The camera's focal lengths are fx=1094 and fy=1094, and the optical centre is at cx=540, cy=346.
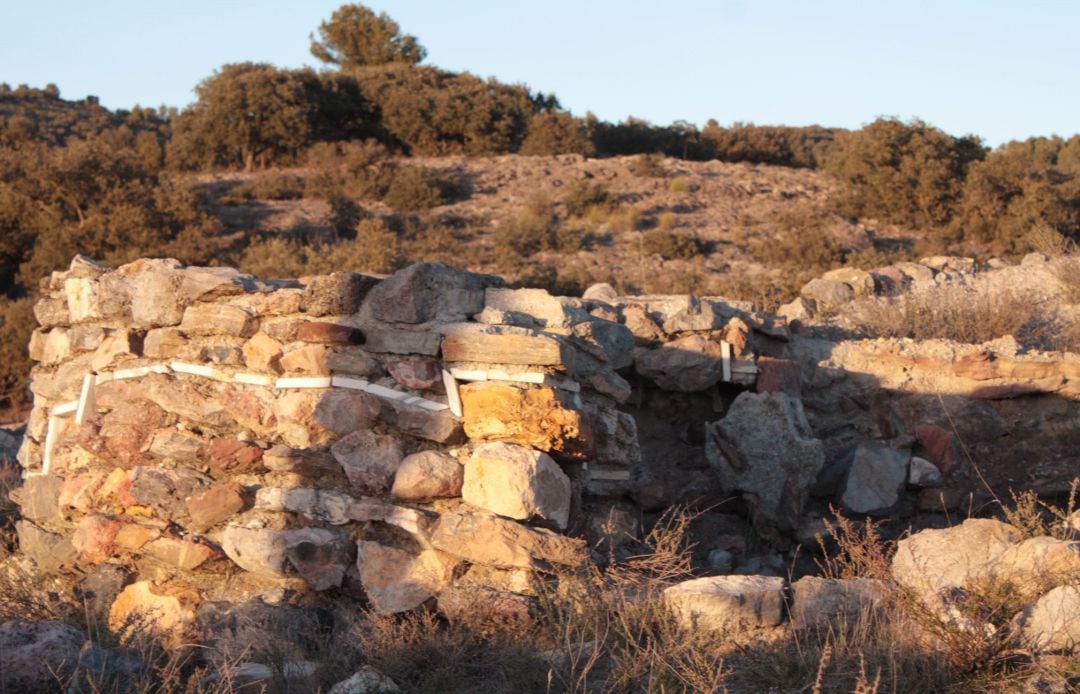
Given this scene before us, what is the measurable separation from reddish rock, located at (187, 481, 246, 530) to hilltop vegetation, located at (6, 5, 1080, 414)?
7081 millimetres

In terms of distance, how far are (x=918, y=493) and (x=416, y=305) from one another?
10.6 ft

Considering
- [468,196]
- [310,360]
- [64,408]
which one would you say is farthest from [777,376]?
[468,196]

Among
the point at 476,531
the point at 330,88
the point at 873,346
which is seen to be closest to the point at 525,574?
the point at 476,531

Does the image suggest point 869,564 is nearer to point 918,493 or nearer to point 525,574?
point 525,574

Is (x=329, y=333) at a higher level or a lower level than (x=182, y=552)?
higher

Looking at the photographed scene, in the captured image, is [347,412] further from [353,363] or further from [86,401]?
[86,401]

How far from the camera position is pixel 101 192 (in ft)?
54.3

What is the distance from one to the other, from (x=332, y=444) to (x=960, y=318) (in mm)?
5192

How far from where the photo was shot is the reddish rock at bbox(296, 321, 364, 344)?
5031 millimetres

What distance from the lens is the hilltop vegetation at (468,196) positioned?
15.1 metres

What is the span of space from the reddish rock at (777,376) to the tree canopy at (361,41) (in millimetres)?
Answer: 24467

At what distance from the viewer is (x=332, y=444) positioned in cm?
495

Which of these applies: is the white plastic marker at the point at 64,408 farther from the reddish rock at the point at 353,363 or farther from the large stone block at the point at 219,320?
the reddish rock at the point at 353,363

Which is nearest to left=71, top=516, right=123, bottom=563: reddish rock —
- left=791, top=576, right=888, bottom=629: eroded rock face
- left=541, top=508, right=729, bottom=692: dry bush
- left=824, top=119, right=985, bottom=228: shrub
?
left=541, top=508, right=729, bottom=692: dry bush
